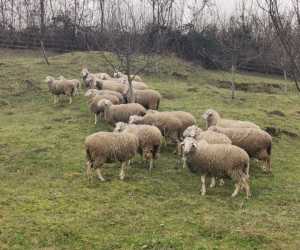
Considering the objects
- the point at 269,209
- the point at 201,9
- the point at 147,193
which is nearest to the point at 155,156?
the point at 147,193

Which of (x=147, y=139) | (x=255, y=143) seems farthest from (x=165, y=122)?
(x=255, y=143)

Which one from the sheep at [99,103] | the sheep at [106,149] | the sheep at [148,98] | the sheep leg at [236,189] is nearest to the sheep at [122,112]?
the sheep at [99,103]

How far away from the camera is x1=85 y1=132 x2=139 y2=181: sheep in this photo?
11188 millimetres

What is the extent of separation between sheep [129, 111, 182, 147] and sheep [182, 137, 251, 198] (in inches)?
115

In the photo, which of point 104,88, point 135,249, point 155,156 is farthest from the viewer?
point 104,88

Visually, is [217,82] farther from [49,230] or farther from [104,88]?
[49,230]

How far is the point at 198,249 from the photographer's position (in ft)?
26.7

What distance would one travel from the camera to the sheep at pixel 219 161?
10.7m

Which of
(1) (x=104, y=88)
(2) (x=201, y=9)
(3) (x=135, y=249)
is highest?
(2) (x=201, y=9)

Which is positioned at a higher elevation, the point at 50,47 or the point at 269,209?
the point at 50,47

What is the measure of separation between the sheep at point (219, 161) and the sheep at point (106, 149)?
1.47 metres

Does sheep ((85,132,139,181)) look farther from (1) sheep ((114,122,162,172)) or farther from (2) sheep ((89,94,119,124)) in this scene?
(2) sheep ((89,94,119,124))

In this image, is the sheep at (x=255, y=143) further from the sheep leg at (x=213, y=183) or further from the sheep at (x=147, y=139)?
the sheep at (x=147, y=139)

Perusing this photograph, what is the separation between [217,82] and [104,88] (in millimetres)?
13287
